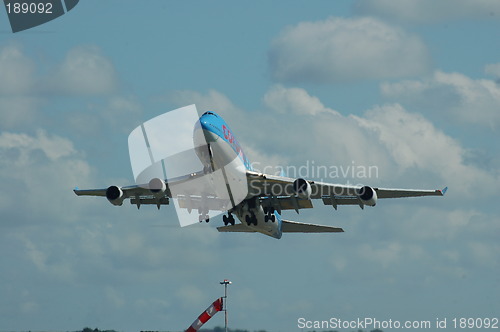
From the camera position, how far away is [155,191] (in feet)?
303

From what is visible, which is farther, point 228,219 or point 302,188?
point 228,219

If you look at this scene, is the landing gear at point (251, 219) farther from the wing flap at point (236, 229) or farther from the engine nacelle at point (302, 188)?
the engine nacelle at point (302, 188)

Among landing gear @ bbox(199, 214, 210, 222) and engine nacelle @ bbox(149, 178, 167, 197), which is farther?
landing gear @ bbox(199, 214, 210, 222)

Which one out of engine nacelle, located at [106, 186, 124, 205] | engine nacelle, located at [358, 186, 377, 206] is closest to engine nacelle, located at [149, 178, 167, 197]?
engine nacelle, located at [106, 186, 124, 205]

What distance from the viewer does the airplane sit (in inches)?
3474

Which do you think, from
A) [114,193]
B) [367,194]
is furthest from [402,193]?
[114,193]

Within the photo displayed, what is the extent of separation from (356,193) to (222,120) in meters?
11.1

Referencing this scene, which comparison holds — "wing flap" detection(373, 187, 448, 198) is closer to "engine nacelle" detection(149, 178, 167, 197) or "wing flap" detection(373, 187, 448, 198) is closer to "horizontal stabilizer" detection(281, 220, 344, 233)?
"horizontal stabilizer" detection(281, 220, 344, 233)

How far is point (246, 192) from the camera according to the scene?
305 ft

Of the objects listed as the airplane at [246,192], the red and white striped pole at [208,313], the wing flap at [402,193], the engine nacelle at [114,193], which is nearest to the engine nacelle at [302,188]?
the airplane at [246,192]

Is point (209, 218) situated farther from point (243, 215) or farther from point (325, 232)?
point (325, 232)

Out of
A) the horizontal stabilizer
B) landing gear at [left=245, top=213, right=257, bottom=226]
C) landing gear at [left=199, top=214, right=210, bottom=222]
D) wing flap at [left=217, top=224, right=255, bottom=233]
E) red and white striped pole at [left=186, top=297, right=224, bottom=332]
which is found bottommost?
red and white striped pole at [left=186, top=297, right=224, bottom=332]

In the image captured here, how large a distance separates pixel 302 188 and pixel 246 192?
205 inches

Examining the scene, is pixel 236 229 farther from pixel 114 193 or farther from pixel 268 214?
pixel 114 193
